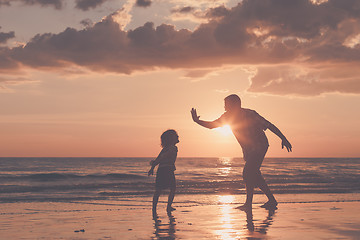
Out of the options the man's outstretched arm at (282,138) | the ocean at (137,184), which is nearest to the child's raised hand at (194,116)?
the man's outstretched arm at (282,138)

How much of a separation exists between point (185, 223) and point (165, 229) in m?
0.68

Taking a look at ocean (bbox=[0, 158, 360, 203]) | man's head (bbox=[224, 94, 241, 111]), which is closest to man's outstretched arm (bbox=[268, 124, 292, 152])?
man's head (bbox=[224, 94, 241, 111])

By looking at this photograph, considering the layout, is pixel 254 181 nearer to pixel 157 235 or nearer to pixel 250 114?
pixel 250 114

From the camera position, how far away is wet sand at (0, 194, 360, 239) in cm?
639

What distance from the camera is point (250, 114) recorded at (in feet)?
28.1

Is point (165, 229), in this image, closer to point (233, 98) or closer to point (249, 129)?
point (249, 129)

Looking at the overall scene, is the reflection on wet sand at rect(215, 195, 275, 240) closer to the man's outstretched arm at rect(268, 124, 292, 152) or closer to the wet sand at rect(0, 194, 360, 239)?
the wet sand at rect(0, 194, 360, 239)

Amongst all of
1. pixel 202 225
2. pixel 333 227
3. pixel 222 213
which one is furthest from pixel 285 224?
pixel 222 213

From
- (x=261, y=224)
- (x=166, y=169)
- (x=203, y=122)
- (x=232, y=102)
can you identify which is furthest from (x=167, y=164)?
(x=261, y=224)

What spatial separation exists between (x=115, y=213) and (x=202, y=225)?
258 centimetres

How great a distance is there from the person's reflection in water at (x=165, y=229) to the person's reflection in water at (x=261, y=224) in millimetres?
1067

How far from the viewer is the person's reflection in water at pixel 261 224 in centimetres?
658

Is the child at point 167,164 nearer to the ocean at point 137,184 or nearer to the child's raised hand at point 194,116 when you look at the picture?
the child's raised hand at point 194,116

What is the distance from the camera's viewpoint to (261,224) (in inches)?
282
